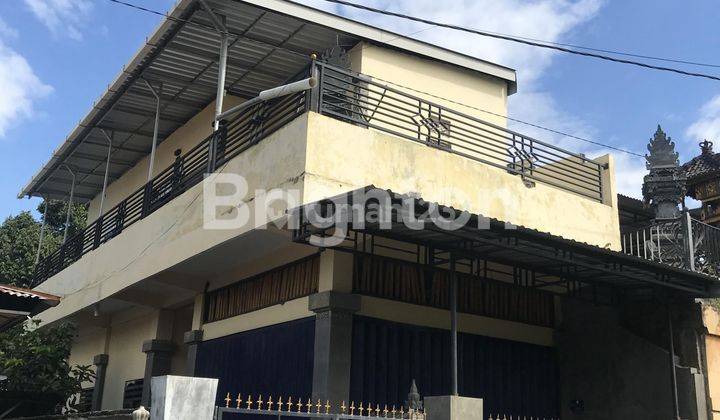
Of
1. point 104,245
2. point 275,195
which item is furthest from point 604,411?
point 104,245

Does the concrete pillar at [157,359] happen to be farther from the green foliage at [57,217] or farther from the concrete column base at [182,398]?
the green foliage at [57,217]

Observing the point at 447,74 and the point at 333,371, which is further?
the point at 447,74

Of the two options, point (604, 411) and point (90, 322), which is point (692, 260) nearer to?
point (604, 411)

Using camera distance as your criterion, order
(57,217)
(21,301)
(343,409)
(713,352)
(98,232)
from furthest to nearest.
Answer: (57,217)
(98,232)
(713,352)
(21,301)
(343,409)

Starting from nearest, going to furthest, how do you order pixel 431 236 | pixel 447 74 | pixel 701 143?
pixel 431 236 < pixel 447 74 < pixel 701 143

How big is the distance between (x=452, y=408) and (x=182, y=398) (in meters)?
3.39

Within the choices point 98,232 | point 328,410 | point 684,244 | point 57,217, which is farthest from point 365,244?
point 57,217

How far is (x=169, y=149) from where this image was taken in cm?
1816

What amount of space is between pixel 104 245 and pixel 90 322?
10.6 feet

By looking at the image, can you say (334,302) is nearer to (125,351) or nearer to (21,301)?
(21,301)

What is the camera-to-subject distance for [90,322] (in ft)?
59.8

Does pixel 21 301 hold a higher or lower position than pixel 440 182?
lower

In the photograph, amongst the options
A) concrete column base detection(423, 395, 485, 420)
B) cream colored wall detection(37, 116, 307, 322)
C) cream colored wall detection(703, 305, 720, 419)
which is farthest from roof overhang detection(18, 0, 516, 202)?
concrete column base detection(423, 395, 485, 420)

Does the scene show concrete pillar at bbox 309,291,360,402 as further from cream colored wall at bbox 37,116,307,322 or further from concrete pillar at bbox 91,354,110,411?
concrete pillar at bbox 91,354,110,411
